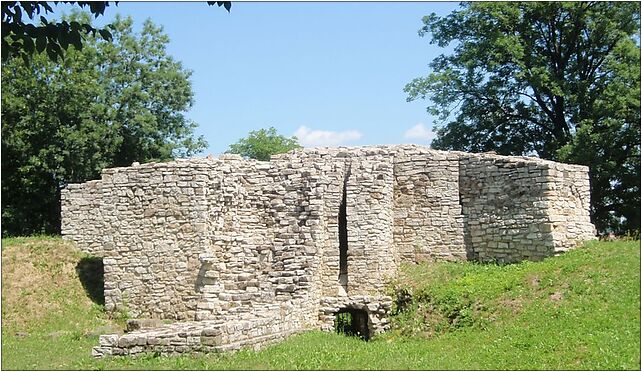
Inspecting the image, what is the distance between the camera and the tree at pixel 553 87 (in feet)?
86.7

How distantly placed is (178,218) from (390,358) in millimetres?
7165

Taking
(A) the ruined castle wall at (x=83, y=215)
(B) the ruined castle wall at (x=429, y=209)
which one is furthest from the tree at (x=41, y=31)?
(A) the ruined castle wall at (x=83, y=215)

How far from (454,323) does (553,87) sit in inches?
554

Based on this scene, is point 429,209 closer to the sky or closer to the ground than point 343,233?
closer to the sky

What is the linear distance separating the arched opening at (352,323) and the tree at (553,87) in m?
11.1

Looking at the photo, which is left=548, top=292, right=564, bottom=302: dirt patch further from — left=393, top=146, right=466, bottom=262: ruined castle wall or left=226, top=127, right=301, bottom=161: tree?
left=226, top=127, right=301, bottom=161: tree

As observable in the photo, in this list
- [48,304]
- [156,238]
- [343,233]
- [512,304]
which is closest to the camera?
[512,304]

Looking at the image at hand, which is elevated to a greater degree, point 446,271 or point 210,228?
point 210,228

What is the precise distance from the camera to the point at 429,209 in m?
19.7

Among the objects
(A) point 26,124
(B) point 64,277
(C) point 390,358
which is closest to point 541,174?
(C) point 390,358

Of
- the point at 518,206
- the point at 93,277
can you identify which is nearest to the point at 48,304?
the point at 93,277

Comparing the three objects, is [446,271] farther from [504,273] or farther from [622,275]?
[622,275]

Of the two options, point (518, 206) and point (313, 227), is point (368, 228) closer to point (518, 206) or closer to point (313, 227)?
point (313, 227)

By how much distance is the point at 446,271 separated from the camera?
18234 millimetres
